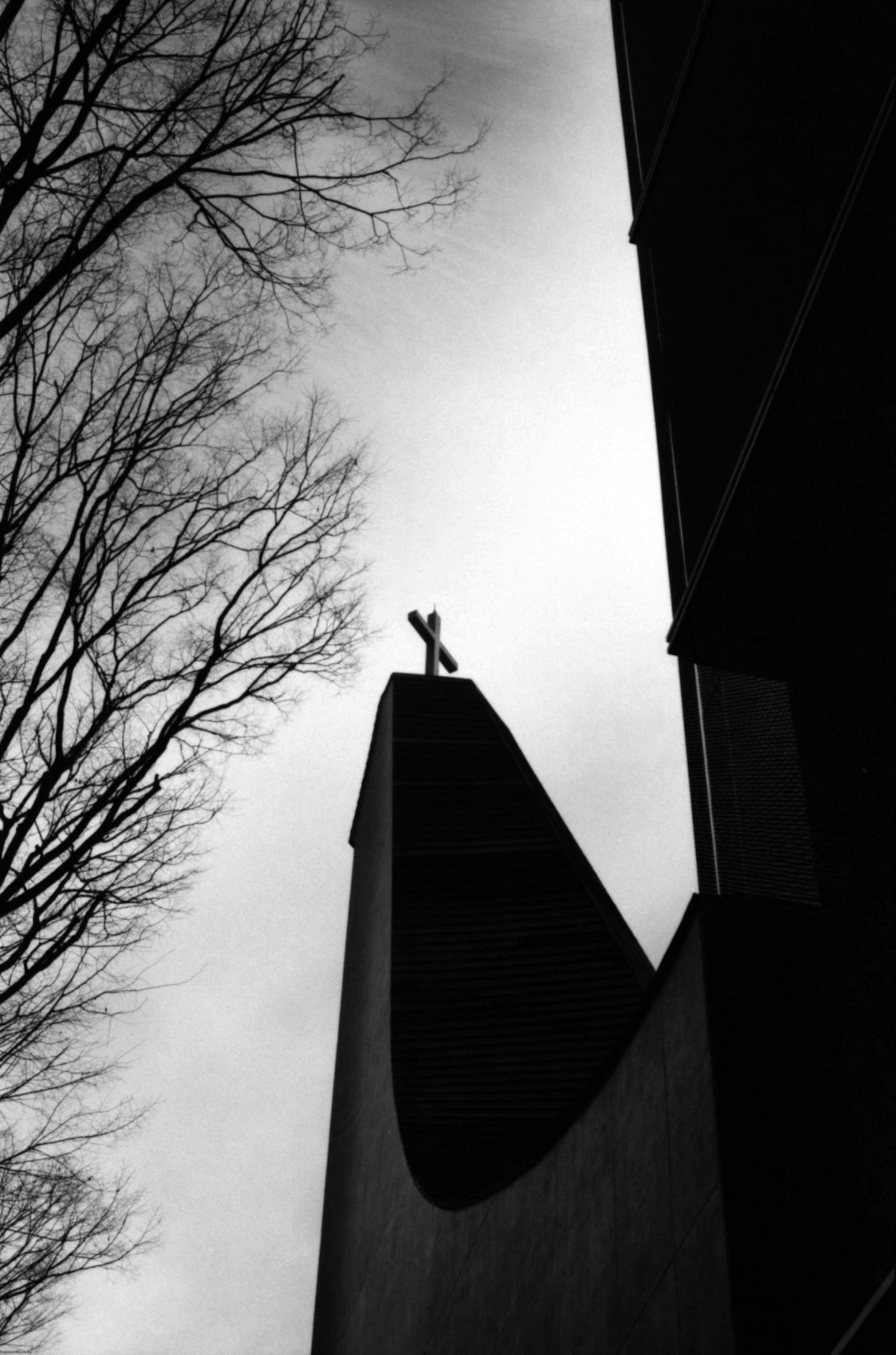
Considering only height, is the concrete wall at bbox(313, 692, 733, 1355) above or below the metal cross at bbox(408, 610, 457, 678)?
below

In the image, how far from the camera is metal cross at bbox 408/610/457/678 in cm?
1853

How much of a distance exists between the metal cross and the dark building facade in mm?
9424

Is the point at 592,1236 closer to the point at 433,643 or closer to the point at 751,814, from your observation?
the point at 751,814

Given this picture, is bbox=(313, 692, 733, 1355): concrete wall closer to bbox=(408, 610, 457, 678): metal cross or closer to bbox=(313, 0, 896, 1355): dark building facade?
bbox=(313, 0, 896, 1355): dark building facade

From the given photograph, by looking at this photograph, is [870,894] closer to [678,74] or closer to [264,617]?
[264,617]

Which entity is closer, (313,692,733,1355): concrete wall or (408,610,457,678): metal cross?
(313,692,733,1355): concrete wall

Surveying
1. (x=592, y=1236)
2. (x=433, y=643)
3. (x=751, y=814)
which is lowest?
(x=592, y=1236)

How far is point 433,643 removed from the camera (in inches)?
739

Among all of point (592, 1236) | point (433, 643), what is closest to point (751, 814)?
point (592, 1236)

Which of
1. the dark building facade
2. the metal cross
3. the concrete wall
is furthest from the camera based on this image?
the metal cross

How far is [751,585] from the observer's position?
6.02 metres

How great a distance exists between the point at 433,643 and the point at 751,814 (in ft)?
42.1

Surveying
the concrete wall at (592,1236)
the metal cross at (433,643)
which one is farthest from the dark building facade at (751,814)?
the metal cross at (433,643)

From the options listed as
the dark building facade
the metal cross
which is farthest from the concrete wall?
the metal cross
